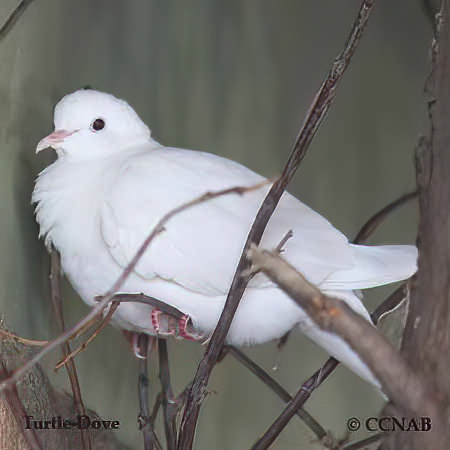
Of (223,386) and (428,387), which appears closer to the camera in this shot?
(428,387)

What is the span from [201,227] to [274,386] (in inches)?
4.9

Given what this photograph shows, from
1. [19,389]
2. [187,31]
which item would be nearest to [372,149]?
[187,31]

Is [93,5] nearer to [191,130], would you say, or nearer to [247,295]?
[191,130]

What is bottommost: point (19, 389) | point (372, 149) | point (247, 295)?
point (19, 389)

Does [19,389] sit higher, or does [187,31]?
[187,31]

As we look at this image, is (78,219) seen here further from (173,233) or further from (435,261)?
(435,261)

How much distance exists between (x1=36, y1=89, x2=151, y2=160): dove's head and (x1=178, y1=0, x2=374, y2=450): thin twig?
149 mm

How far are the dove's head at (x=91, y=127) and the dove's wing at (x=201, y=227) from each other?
0.03 m

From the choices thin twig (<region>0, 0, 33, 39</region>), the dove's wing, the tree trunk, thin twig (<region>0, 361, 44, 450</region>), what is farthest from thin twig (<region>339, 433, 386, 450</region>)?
thin twig (<region>0, 0, 33, 39</region>)

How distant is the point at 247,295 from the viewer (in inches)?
20.5

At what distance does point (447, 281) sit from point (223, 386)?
0.18m

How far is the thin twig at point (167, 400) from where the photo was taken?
1.83 ft

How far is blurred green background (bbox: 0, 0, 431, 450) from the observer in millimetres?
535

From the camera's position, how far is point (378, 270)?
51 centimetres
